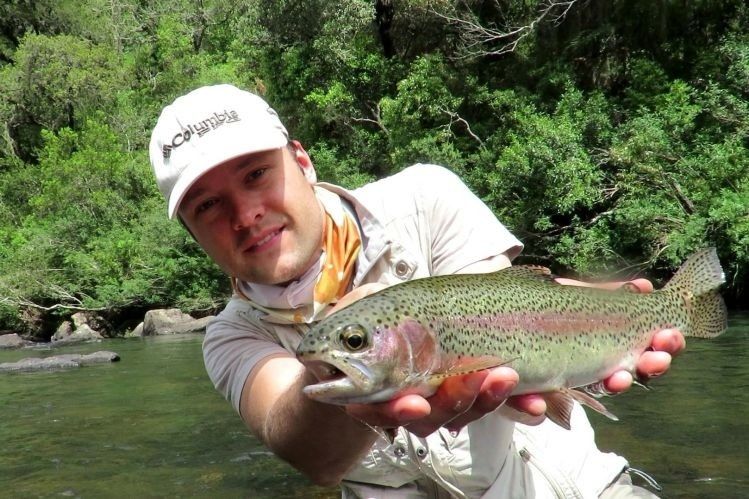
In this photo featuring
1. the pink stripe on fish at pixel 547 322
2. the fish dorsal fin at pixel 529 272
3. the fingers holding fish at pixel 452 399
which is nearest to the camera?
the fingers holding fish at pixel 452 399

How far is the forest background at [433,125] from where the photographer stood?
1593 cm

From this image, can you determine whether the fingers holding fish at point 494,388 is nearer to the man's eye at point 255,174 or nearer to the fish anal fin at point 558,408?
the fish anal fin at point 558,408

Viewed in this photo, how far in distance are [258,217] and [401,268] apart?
549 mm

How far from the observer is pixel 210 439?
8.23 m

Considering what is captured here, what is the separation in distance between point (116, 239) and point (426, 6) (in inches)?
591

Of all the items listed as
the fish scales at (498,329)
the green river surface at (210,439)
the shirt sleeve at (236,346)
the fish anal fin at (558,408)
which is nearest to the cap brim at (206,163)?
the shirt sleeve at (236,346)

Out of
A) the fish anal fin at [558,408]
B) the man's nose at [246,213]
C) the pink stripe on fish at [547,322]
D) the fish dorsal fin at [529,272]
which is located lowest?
the fish anal fin at [558,408]

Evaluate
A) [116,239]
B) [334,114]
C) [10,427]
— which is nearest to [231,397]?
[10,427]

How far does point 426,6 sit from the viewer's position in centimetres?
2131

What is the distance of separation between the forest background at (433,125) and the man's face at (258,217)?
13.2m

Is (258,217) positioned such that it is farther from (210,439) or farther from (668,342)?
(210,439)

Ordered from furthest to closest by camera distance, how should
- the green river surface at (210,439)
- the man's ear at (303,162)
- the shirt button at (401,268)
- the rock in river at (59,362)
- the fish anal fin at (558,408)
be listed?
the rock in river at (59,362) → the green river surface at (210,439) → the man's ear at (303,162) → the shirt button at (401,268) → the fish anal fin at (558,408)

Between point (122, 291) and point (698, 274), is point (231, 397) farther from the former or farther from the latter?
point (122, 291)

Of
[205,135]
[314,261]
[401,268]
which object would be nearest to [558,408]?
[401,268]
